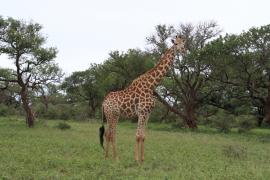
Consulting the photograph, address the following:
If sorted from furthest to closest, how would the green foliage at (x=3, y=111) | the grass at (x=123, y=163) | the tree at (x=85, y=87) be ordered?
the tree at (x=85, y=87) → the green foliage at (x=3, y=111) → the grass at (x=123, y=163)

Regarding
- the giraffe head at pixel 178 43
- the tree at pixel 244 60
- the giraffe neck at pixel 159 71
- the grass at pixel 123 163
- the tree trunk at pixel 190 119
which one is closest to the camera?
the grass at pixel 123 163

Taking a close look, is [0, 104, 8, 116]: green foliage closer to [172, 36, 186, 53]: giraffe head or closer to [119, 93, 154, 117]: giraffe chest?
[119, 93, 154, 117]: giraffe chest

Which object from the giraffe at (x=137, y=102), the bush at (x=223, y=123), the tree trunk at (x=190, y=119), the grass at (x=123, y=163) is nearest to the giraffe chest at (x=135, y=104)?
the giraffe at (x=137, y=102)

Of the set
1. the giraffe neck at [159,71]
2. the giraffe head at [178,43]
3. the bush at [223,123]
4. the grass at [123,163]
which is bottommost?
the grass at [123,163]

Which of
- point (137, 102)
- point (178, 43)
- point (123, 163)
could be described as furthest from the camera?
point (178, 43)

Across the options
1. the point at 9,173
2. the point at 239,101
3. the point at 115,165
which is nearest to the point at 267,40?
Result: the point at 239,101

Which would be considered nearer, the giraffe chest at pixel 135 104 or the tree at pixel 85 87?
the giraffe chest at pixel 135 104

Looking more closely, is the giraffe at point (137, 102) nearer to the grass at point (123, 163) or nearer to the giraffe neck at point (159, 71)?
the giraffe neck at point (159, 71)

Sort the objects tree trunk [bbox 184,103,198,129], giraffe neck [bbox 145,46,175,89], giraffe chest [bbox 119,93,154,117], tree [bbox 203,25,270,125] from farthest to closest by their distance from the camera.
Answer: tree trunk [bbox 184,103,198,129] → tree [bbox 203,25,270,125] → giraffe neck [bbox 145,46,175,89] → giraffe chest [bbox 119,93,154,117]

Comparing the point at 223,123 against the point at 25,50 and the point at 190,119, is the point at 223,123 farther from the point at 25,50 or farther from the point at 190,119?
the point at 25,50

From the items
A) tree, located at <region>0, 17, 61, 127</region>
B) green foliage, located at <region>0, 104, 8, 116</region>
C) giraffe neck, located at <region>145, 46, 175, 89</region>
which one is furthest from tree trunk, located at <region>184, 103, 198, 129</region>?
giraffe neck, located at <region>145, 46, 175, 89</region>

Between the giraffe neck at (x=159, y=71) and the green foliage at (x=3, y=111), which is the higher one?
the giraffe neck at (x=159, y=71)

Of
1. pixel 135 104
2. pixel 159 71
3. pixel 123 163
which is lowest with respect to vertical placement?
pixel 123 163

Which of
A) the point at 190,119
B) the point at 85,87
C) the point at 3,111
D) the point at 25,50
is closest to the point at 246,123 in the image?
the point at 190,119
